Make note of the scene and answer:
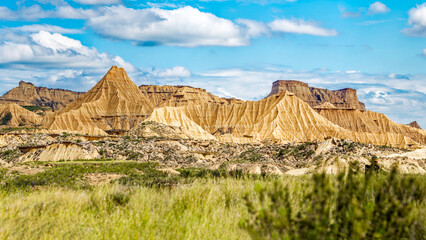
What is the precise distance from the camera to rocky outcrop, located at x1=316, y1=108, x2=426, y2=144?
157 meters

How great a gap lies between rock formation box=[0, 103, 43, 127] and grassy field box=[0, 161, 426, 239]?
7226 inches

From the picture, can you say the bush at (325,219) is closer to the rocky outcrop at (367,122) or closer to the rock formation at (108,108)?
the rock formation at (108,108)

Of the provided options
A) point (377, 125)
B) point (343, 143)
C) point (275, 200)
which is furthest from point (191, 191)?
point (377, 125)

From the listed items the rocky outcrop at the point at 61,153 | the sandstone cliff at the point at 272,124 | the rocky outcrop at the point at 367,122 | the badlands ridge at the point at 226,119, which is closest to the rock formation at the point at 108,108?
the badlands ridge at the point at 226,119

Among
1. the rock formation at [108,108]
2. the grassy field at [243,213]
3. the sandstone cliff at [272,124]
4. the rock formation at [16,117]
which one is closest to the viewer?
the grassy field at [243,213]

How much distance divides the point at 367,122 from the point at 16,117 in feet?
493

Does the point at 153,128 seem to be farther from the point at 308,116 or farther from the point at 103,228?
the point at 103,228

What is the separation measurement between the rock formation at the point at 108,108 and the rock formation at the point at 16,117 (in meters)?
24.6

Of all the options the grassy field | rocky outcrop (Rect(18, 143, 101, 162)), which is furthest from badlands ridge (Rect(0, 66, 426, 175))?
the grassy field

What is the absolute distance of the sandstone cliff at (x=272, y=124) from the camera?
113m

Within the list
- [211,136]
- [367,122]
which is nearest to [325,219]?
[211,136]

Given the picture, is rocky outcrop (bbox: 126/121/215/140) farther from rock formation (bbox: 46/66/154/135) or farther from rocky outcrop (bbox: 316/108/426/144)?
rocky outcrop (bbox: 316/108/426/144)

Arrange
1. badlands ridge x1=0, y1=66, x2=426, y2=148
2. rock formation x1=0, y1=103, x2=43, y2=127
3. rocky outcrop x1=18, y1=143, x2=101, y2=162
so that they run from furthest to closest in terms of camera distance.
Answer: rock formation x1=0, y1=103, x2=43, y2=127 → badlands ridge x1=0, y1=66, x2=426, y2=148 → rocky outcrop x1=18, y1=143, x2=101, y2=162

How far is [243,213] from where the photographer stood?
7492 mm
